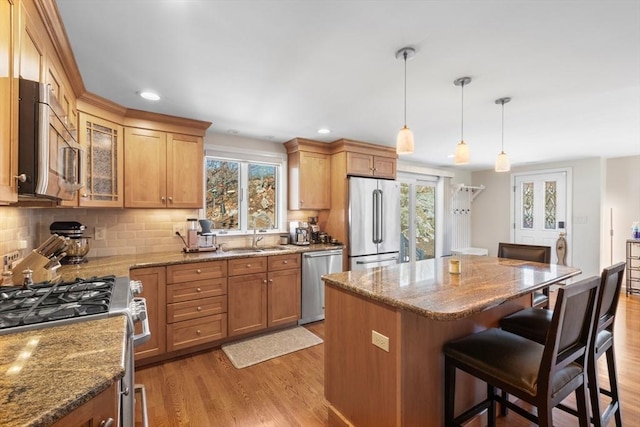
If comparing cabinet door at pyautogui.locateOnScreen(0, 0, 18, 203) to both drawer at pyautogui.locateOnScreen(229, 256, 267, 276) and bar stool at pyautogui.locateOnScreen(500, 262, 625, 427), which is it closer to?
drawer at pyautogui.locateOnScreen(229, 256, 267, 276)

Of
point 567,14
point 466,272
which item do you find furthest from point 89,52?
point 466,272

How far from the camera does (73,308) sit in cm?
128

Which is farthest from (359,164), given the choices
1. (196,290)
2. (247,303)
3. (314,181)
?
(196,290)

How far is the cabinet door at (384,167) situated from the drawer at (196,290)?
2491mm

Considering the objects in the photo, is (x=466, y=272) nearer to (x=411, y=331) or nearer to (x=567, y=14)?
(x=411, y=331)

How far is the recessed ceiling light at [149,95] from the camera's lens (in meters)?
2.47

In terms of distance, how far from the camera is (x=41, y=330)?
1.13m

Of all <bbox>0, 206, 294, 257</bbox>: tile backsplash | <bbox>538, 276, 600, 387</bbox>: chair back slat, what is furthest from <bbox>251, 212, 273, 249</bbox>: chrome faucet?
<bbox>538, 276, 600, 387</bbox>: chair back slat

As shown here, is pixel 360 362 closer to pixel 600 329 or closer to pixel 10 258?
pixel 600 329

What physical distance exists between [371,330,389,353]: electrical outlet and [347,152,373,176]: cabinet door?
2.63 meters

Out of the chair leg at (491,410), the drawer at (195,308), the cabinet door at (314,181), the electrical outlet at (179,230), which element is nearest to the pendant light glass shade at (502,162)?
the chair leg at (491,410)

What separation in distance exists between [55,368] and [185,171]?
8.44 ft

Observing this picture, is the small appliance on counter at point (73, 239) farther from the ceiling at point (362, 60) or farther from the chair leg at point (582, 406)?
the chair leg at point (582, 406)

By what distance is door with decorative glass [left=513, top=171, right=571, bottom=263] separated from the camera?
548cm
